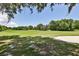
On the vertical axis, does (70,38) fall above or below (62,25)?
below

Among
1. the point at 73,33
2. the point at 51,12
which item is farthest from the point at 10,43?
the point at 73,33

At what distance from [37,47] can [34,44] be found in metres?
0.05

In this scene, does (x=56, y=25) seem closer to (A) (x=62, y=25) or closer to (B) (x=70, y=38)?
(A) (x=62, y=25)

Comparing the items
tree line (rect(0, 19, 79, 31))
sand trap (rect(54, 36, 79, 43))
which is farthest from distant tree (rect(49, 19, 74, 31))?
sand trap (rect(54, 36, 79, 43))

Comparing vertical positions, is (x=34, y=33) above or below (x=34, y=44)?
above

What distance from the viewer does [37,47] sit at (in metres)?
2.38

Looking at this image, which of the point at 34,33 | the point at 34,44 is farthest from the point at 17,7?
the point at 34,44

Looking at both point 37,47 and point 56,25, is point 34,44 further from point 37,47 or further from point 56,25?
point 56,25

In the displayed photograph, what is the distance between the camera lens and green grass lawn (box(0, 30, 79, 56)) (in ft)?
7.71

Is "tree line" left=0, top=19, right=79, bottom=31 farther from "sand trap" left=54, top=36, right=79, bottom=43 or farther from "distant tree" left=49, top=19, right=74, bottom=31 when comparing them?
"sand trap" left=54, top=36, right=79, bottom=43

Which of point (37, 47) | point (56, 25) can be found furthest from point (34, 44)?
point (56, 25)

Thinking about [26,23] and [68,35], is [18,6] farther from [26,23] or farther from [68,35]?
[68,35]

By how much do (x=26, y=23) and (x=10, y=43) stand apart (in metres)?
0.32

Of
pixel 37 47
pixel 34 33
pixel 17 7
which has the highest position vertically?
pixel 17 7
